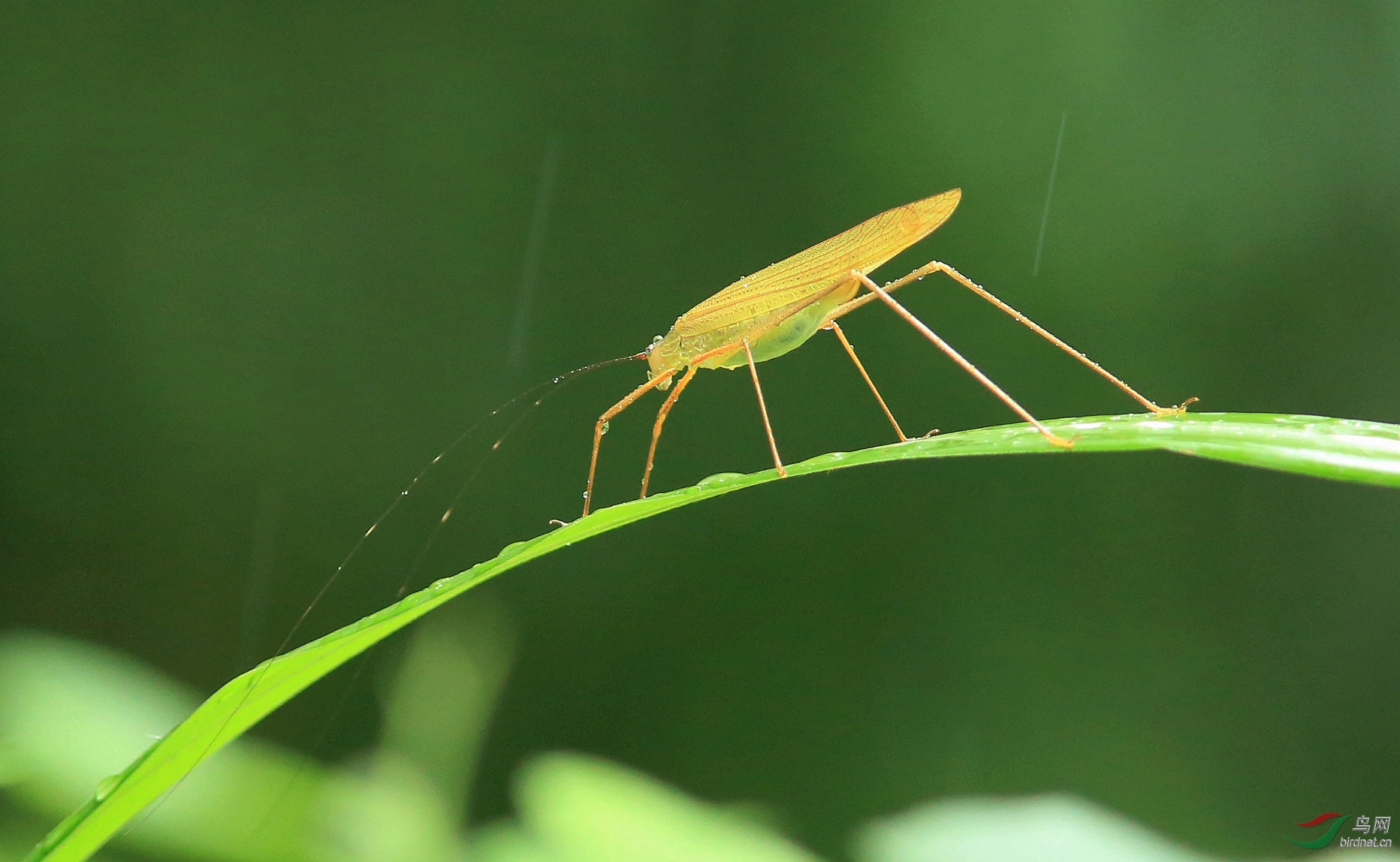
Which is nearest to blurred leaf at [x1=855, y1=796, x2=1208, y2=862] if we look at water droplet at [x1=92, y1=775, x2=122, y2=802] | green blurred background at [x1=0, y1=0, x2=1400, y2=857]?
water droplet at [x1=92, y1=775, x2=122, y2=802]

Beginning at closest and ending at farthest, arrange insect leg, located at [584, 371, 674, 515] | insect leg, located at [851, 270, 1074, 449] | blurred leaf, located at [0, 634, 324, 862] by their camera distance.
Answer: insect leg, located at [851, 270, 1074, 449] → blurred leaf, located at [0, 634, 324, 862] → insect leg, located at [584, 371, 674, 515]

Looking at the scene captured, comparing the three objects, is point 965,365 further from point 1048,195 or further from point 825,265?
point 1048,195

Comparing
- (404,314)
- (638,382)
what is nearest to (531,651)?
(638,382)

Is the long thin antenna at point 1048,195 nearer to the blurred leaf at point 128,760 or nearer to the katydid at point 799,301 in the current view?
the katydid at point 799,301

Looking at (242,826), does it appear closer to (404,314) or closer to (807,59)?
(404,314)

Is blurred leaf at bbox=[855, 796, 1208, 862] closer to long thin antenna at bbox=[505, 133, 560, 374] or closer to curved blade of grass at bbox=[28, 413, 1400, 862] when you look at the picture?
curved blade of grass at bbox=[28, 413, 1400, 862]

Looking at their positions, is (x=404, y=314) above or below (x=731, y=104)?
below
